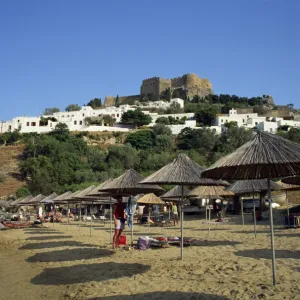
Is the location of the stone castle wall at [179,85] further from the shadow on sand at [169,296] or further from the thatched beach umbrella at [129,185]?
the shadow on sand at [169,296]

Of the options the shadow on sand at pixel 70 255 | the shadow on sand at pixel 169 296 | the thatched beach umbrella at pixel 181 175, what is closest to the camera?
the shadow on sand at pixel 169 296

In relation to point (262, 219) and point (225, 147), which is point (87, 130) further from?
point (262, 219)

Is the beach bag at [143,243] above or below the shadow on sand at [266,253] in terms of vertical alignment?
above

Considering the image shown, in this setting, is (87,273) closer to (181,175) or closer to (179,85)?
(181,175)

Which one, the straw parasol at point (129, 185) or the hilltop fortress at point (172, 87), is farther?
the hilltop fortress at point (172, 87)

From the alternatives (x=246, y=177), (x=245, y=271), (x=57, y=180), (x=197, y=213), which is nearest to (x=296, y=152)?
(x=246, y=177)

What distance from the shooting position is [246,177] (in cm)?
698

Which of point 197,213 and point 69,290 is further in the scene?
point 197,213

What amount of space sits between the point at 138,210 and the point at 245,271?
23328 millimetres

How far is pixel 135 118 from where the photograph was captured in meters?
81.1

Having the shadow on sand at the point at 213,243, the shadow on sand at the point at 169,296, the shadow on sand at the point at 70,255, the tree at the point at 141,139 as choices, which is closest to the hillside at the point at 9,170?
the tree at the point at 141,139

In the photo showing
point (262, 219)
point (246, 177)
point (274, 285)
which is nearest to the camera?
point (274, 285)

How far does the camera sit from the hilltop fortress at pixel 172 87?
114750 millimetres

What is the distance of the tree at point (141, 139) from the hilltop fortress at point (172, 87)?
4356cm
